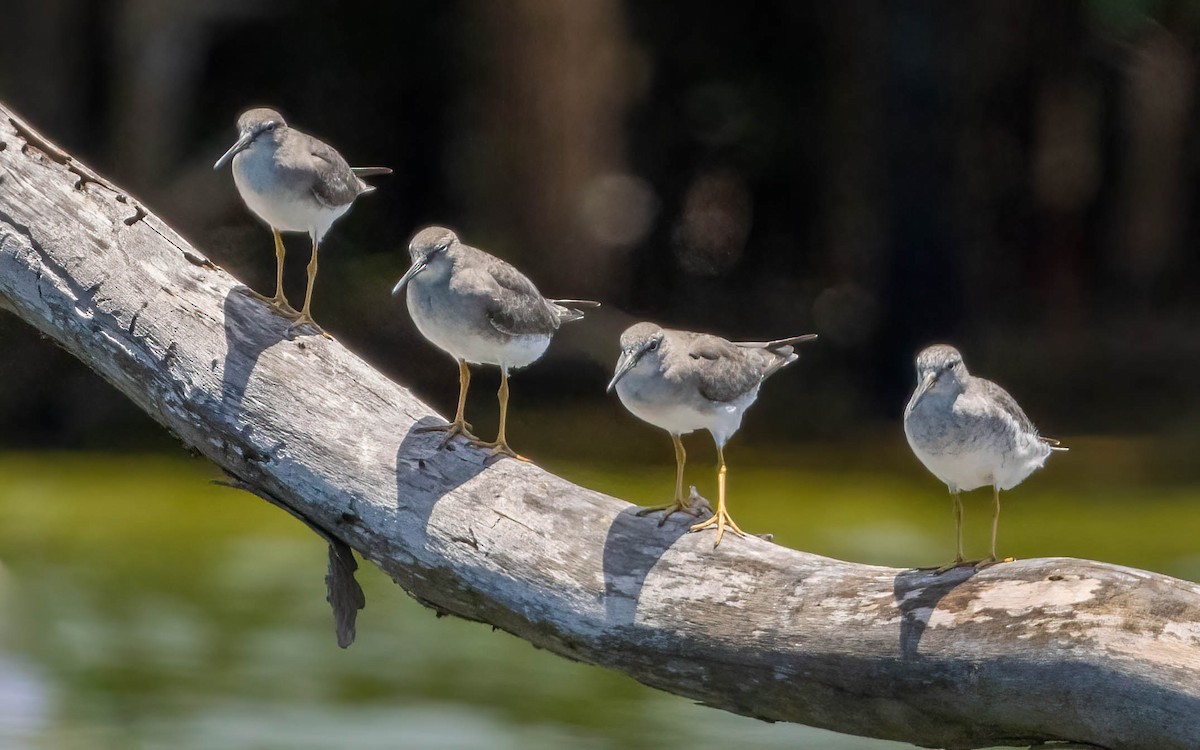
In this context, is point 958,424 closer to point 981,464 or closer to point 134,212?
point 981,464

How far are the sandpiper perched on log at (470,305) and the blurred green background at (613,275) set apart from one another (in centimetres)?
236

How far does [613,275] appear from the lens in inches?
496

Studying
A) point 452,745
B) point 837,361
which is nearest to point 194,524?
point 452,745

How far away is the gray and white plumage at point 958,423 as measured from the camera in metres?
3.75

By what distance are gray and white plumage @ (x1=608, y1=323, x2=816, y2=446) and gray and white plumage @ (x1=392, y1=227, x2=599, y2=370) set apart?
0.39m

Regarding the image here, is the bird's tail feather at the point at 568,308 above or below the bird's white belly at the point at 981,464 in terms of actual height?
above

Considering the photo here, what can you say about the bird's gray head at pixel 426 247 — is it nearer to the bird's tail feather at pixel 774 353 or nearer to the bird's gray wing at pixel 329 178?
the bird's gray wing at pixel 329 178

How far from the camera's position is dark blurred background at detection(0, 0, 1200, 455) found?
36.5ft

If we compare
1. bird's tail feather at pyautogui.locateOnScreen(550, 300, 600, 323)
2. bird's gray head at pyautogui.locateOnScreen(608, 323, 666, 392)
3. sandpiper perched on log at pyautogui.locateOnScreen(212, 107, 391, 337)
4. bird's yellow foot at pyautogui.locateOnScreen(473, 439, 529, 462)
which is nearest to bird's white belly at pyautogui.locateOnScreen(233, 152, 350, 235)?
sandpiper perched on log at pyautogui.locateOnScreen(212, 107, 391, 337)

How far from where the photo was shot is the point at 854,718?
3.65 m

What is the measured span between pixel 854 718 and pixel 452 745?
9.63 feet

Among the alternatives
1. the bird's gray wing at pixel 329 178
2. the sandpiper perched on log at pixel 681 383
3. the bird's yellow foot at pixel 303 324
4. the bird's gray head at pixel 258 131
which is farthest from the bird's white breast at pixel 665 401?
the bird's gray head at pixel 258 131

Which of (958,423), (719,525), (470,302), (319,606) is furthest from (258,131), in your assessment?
(319,606)

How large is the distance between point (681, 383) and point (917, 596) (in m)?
0.94
